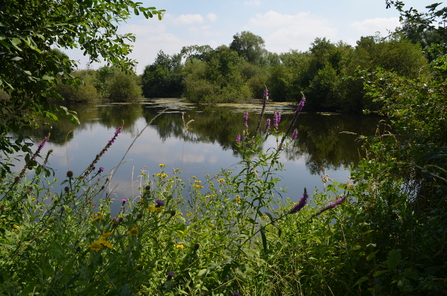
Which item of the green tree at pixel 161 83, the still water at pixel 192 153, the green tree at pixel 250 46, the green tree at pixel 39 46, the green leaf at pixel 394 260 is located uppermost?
the green tree at pixel 250 46

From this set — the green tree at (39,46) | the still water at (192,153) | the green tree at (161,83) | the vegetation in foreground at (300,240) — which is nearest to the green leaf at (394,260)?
the vegetation in foreground at (300,240)

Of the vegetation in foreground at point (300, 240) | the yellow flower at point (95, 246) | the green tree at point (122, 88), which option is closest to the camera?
the yellow flower at point (95, 246)

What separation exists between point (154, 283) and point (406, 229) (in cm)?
173

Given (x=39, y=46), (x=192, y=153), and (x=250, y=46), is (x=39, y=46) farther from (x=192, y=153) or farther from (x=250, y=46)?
(x=250, y=46)

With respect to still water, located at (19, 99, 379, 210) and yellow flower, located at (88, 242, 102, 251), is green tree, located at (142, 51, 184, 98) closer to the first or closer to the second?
still water, located at (19, 99, 379, 210)

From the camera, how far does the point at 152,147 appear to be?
11.2 m

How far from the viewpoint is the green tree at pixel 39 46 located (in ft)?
6.16

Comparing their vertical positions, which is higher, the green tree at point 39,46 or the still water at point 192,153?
the green tree at point 39,46

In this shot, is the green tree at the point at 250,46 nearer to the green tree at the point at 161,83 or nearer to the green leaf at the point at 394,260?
the green tree at the point at 161,83

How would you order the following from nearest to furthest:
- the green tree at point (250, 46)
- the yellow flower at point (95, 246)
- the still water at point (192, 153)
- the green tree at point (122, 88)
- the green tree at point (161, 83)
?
the yellow flower at point (95, 246), the still water at point (192, 153), the green tree at point (122, 88), the green tree at point (161, 83), the green tree at point (250, 46)

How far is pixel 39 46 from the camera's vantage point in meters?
2.20

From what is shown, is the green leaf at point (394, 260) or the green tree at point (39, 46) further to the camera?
the green tree at point (39, 46)

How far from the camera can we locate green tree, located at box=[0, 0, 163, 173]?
1877 millimetres

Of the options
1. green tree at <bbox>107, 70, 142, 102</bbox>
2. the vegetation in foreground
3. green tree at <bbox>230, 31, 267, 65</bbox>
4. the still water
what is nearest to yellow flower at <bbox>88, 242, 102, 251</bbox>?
the vegetation in foreground
